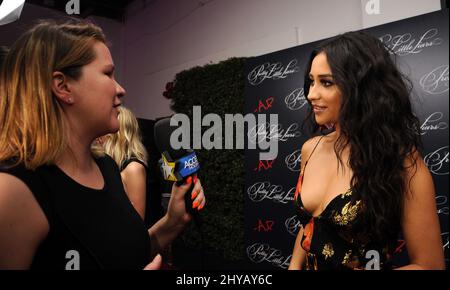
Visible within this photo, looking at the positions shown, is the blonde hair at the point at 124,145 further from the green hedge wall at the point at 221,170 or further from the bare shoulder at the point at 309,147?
the green hedge wall at the point at 221,170

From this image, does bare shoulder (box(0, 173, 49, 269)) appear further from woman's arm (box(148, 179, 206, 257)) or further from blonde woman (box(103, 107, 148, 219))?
blonde woman (box(103, 107, 148, 219))

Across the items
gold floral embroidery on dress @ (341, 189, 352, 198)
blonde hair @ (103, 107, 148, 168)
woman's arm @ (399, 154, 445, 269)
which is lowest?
woman's arm @ (399, 154, 445, 269)

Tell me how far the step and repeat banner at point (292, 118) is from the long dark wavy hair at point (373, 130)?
991 millimetres

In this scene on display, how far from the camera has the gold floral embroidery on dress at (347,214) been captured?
1011 mm

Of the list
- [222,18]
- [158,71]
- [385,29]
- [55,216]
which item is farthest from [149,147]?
[55,216]

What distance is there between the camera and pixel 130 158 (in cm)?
175

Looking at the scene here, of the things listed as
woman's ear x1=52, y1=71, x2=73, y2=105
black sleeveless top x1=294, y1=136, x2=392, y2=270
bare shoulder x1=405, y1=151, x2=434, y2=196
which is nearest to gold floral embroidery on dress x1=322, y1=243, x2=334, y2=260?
black sleeveless top x1=294, y1=136, x2=392, y2=270

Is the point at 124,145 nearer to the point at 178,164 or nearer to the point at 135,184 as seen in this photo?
the point at 135,184

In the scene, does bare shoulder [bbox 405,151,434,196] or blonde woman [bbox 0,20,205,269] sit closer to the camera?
blonde woman [bbox 0,20,205,269]

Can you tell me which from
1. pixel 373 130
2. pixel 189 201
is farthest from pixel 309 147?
pixel 189 201

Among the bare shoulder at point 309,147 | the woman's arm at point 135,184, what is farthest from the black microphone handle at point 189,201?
the woman's arm at point 135,184

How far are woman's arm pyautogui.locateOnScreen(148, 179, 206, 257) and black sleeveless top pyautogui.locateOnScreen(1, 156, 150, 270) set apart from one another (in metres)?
0.17

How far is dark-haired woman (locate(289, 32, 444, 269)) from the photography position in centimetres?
95

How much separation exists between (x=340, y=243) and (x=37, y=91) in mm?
960
